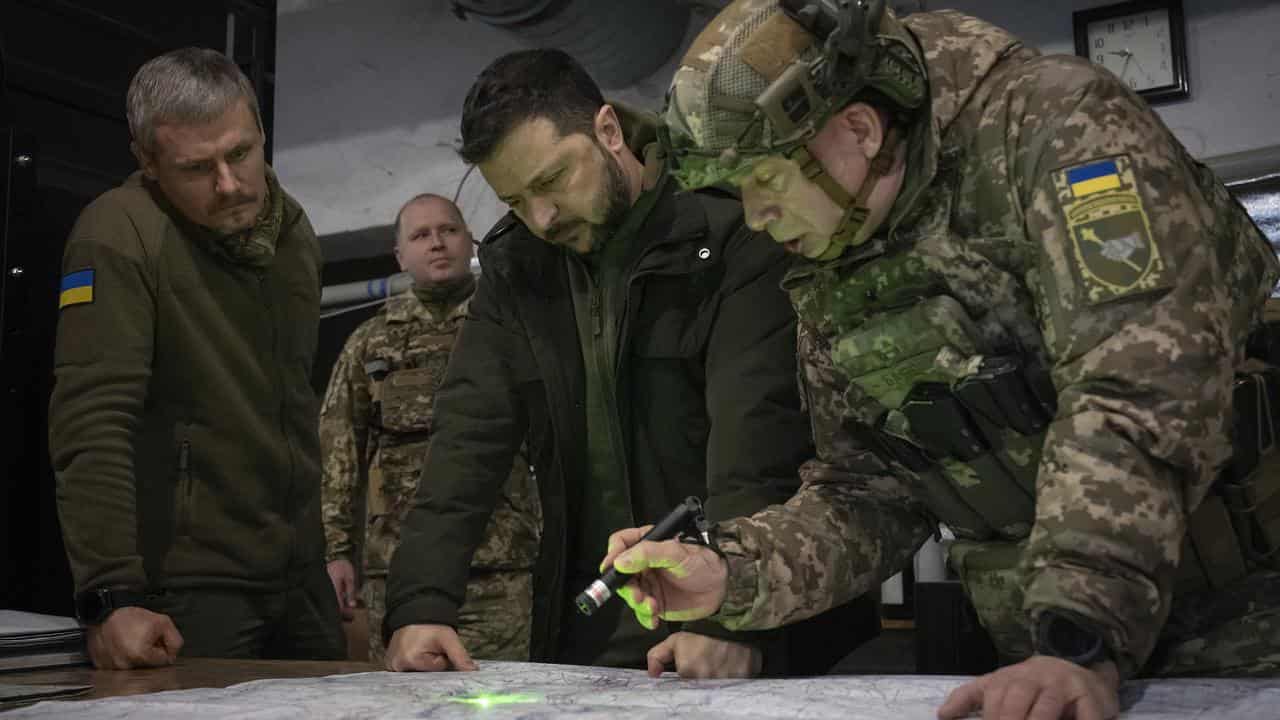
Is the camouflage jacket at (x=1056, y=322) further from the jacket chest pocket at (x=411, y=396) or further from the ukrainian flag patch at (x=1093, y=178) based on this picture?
the jacket chest pocket at (x=411, y=396)

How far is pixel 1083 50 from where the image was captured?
3438 mm

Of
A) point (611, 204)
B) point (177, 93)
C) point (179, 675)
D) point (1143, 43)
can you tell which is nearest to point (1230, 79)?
point (1143, 43)

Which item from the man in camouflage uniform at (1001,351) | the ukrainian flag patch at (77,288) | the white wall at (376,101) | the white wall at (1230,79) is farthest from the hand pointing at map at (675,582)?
the white wall at (376,101)

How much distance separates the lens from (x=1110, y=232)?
40.6 inches

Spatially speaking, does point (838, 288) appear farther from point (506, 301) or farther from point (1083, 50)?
point (1083, 50)

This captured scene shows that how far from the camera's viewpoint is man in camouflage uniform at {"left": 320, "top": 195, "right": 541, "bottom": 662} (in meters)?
3.31

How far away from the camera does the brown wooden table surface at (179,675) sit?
133cm

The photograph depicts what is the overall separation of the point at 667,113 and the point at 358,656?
2708 mm

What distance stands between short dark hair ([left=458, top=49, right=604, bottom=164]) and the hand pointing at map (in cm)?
70

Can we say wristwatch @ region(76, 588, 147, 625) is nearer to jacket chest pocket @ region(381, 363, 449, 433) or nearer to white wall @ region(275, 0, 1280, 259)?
jacket chest pocket @ region(381, 363, 449, 433)

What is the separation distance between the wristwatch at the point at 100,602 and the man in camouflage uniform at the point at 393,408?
1593 millimetres

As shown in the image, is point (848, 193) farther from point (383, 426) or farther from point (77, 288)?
point (383, 426)

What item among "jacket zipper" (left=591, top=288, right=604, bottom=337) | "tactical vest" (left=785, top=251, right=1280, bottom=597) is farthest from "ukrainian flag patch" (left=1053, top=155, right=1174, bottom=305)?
"jacket zipper" (left=591, top=288, right=604, bottom=337)

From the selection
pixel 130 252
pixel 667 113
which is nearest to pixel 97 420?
pixel 130 252
